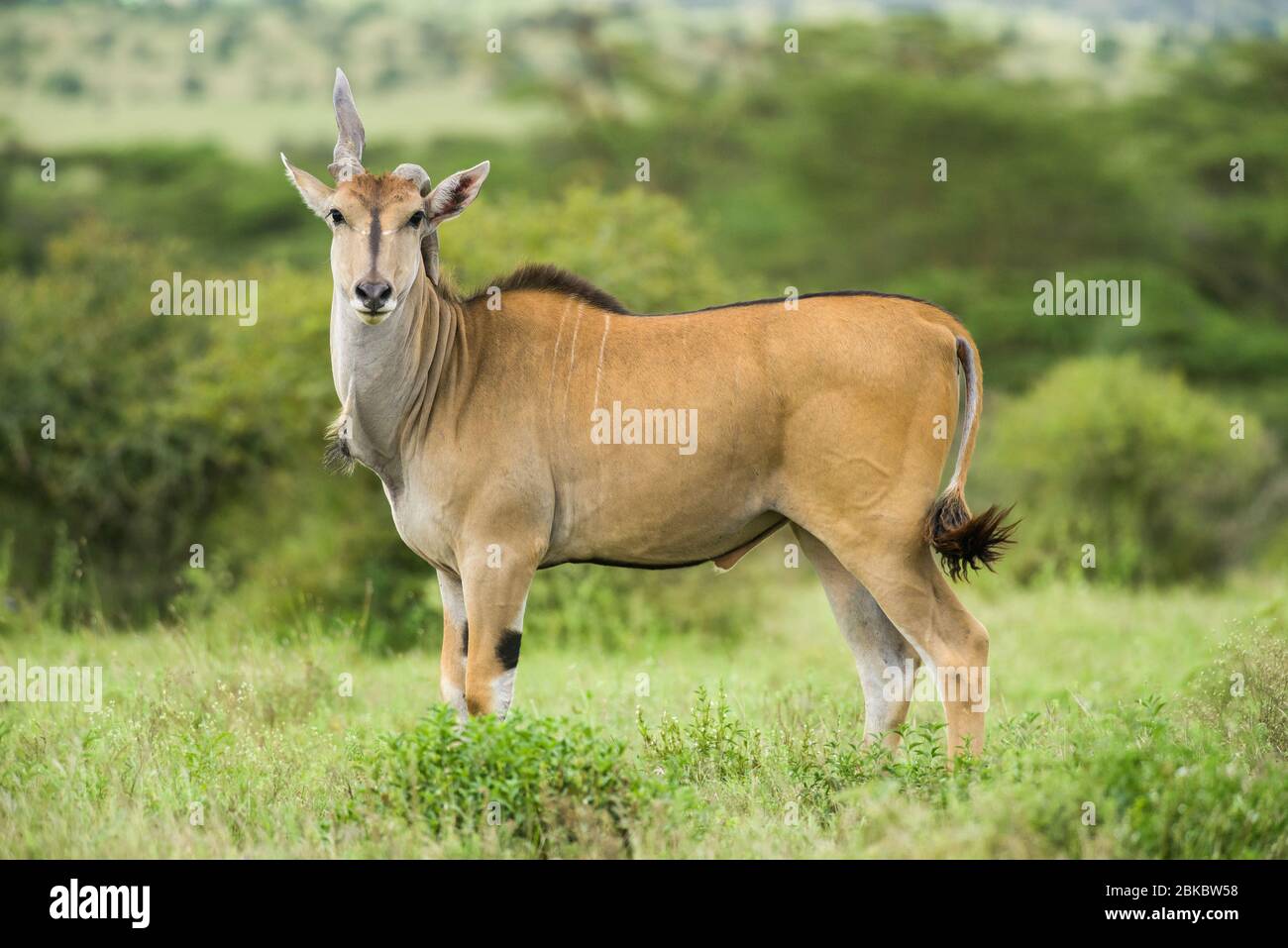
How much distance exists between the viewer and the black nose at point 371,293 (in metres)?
6.82

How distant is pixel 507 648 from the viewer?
23.6 ft

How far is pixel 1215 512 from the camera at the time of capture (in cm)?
1825

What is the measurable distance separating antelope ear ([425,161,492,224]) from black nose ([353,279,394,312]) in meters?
0.60

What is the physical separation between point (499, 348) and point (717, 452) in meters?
1.25

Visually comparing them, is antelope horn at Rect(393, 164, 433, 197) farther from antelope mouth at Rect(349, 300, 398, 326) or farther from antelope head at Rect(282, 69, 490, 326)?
antelope mouth at Rect(349, 300, 398, 326)

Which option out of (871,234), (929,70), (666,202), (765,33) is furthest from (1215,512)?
(765,33)

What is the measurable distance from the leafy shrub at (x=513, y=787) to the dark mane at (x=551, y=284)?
237 cm

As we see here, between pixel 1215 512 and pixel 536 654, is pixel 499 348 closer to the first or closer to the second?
pixel 536 654

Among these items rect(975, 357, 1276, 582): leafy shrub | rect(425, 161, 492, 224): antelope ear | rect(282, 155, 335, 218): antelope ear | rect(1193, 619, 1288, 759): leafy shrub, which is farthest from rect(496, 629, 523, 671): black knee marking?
rect(975, 357, 1276, 582): leafy shrub

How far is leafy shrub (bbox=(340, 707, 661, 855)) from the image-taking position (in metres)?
6.21

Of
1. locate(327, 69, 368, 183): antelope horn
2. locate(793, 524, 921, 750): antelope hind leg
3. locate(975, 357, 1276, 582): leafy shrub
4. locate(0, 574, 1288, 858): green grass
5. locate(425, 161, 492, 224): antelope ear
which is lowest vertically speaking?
locate(0, 574, 1288, 858): green grass

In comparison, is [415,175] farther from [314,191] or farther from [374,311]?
[374,311]

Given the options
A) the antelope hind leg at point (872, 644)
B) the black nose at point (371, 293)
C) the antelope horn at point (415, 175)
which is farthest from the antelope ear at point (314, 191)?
the antelope hind leg at point (872, 644)

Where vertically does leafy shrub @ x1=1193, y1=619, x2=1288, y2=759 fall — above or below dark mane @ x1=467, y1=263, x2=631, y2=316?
below
